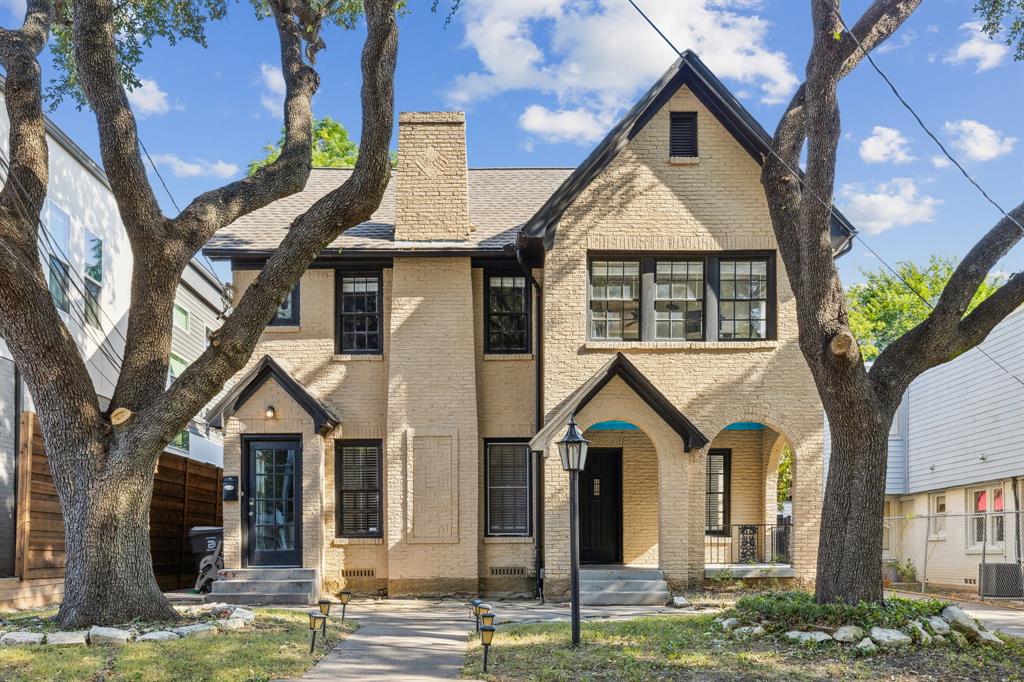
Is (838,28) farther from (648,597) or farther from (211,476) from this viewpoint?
(211,476)

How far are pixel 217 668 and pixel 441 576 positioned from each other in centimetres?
881

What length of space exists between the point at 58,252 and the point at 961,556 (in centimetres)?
1980

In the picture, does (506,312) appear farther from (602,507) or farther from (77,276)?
(77,276)

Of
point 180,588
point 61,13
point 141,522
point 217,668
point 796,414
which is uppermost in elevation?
point 61,13

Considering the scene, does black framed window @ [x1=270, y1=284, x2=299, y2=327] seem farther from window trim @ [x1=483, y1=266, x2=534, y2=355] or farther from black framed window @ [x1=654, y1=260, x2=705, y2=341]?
black framed window @ [x1=654, y1=260, x2=705, y2=341]

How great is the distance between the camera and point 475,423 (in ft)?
59.8

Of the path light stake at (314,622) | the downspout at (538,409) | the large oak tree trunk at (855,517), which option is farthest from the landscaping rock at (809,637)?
the downspout at (538,409)

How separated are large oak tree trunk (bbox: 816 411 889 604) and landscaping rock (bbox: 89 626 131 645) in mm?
7524

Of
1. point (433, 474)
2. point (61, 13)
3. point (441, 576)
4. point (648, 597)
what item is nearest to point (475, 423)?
point (433, 474)

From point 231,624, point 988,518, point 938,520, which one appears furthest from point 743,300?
point 938,520

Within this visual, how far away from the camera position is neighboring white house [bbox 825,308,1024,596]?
21109mm

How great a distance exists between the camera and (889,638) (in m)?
10.2

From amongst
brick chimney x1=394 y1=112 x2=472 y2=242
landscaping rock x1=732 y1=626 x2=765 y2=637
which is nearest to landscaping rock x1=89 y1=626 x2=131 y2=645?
landscaping rock x1=732 y1=626 x2=765 y2=637

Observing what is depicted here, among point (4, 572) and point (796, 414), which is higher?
point (796, 414)
